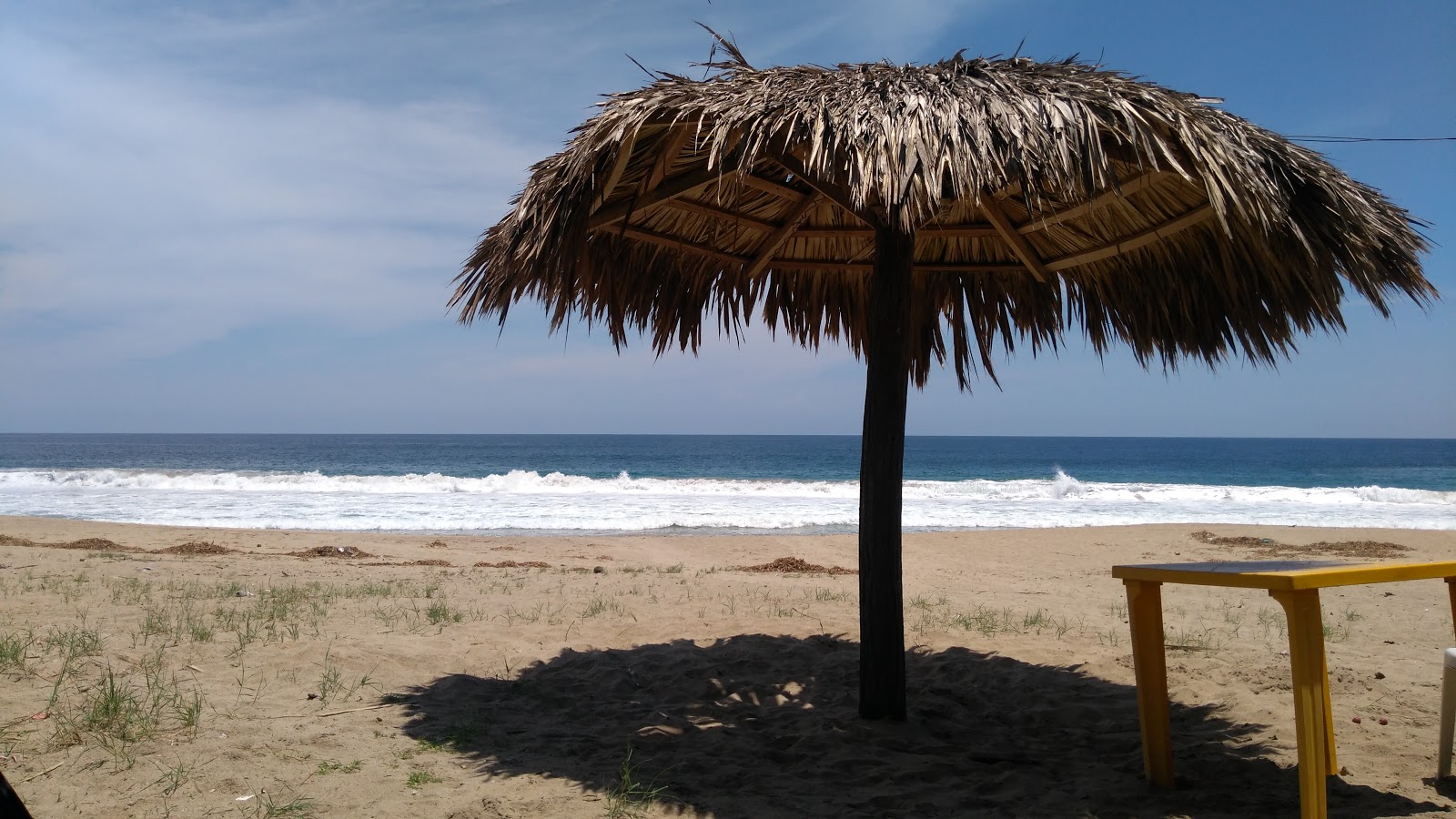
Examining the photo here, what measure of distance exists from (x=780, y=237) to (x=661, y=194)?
852mm

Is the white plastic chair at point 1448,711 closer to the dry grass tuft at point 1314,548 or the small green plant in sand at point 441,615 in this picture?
the small green plant in sand at point 441,615

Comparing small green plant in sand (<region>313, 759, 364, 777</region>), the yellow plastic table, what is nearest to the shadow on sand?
small green plant in sand (<region>313, 759, 364, 777</region>)

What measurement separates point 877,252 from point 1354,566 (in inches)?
85.5

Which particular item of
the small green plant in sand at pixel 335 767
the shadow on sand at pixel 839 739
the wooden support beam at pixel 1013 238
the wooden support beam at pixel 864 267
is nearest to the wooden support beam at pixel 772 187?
the wooden support beam at pixel 864 267

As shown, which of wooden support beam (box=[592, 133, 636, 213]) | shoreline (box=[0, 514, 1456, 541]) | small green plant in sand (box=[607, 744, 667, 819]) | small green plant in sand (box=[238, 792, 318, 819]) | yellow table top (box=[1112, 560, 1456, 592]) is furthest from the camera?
shoreline (box=[0, 514, 1456, 541])

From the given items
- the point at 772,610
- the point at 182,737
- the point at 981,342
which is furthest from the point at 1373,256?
the point at 182,737

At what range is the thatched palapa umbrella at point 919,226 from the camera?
295cm

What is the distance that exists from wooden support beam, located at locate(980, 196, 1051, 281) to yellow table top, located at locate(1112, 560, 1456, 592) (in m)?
1.66

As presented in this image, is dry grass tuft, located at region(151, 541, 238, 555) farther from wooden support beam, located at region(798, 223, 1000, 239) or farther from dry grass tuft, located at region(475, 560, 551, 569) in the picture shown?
Answer: wooden support beam, located at region(798, 223, 1000, 239)

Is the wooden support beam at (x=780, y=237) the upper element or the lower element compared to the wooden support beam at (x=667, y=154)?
lower

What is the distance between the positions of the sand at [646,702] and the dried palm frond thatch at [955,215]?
1.81 metres

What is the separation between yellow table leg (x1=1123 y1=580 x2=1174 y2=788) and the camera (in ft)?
9.51

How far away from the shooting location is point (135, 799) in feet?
8.82

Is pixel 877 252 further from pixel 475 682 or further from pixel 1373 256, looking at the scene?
pixel 475 682
